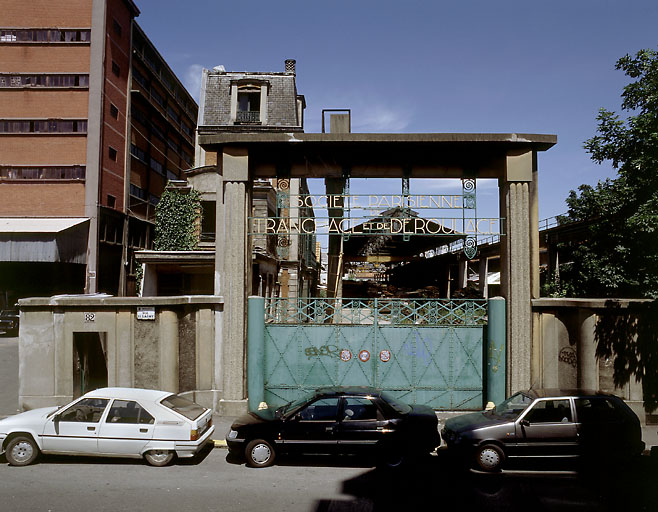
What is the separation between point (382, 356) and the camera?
1196cm

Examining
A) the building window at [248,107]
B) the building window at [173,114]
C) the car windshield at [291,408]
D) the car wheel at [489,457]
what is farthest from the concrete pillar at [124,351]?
the building window at [173,114]

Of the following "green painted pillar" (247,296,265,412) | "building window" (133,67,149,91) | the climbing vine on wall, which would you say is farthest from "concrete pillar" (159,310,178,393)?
"building window" (133,67,149,91)

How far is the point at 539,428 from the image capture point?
8.61 m

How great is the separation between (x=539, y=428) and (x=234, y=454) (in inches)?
225

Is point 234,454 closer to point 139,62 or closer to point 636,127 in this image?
point 636,127

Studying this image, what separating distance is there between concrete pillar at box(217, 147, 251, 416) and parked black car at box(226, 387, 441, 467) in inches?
101

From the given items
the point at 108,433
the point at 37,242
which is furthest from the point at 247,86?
the point at 108,433

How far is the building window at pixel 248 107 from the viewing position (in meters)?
28.7

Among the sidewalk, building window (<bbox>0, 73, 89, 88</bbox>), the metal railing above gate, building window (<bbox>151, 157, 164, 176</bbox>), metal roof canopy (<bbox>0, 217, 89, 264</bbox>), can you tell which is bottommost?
the sidewalk

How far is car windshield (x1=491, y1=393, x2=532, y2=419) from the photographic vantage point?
8883 millimetres

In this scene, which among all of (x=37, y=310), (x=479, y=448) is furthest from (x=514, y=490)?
(x=37, y=310)

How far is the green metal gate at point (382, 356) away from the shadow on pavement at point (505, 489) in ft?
9.46

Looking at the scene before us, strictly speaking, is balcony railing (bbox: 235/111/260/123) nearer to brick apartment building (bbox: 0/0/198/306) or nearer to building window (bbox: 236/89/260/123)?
building window (bbox: 236/89/260/123)

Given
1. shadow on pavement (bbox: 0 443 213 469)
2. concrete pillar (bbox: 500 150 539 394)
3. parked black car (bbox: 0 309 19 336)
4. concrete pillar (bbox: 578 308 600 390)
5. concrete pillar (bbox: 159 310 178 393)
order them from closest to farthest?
1. shadow on pavement (bbox: 0 443 213 469)
2. concrete pillar (bbox: 578 308 600 390)
3. concrete pillar (bbox: 500 150 539 394)
4. concrete pillar (bbox: 159 310 178 393)
5. parked black car (bbox: 0 309 19 336)
